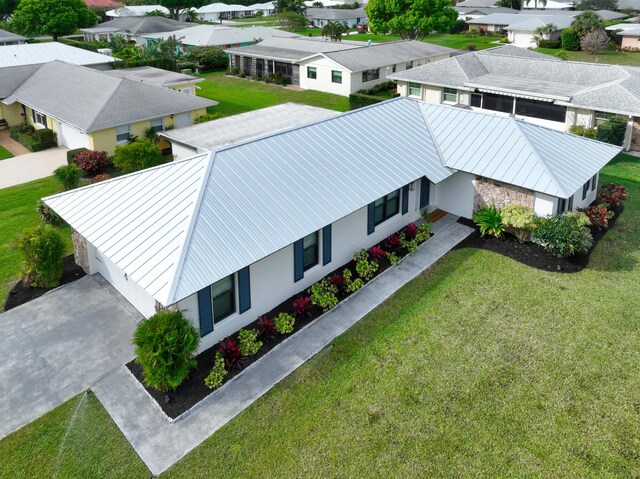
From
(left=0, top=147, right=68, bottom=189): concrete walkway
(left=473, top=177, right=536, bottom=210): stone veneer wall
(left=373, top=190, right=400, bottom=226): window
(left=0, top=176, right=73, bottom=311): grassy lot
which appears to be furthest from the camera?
(left=0, top=147, right=68, bottom=189): concrete walkway

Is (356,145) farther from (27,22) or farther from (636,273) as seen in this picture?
(27,22)

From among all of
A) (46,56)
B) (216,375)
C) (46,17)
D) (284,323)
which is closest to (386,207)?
(284,323)

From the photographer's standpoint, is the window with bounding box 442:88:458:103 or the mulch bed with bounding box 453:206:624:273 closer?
the mulch bed with bounding box 453:206:624:273

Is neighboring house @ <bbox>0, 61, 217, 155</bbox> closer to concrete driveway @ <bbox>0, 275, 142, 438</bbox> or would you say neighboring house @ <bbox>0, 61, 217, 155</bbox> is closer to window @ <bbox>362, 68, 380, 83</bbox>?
concrete driveway @ <bbox>0, 275, 142, 438</bbox>

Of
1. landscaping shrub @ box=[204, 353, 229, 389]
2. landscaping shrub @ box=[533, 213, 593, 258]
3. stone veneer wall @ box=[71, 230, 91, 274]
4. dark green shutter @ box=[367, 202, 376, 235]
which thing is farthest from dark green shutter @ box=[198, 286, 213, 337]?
landscaping shrub @ box=[533, 213, 593, 258]

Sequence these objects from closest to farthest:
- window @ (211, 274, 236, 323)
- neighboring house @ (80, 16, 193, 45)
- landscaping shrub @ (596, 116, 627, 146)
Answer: window @ (211, 274, 236, 323)
landscaping shrub @ (596, 116, 627, 146)
neighboring house @ (80, 16, 193, 45)

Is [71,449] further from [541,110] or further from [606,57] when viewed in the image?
[606,57]
